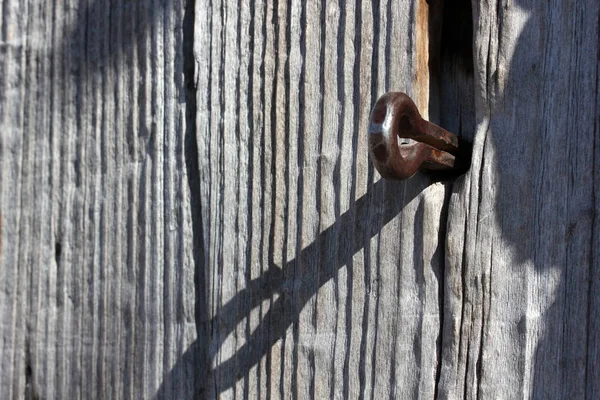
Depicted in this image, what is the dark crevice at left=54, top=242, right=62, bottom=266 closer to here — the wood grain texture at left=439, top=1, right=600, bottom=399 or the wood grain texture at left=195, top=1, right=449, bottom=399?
the wood grain texture at left=195, top=1, right=449, bottom=399

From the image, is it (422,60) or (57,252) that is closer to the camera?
(422,60)

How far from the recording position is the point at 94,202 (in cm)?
127

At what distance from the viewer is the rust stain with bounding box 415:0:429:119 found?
104 cm

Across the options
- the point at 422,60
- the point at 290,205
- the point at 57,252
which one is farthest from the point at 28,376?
the point at 422,60

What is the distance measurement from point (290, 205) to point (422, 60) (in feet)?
0.92

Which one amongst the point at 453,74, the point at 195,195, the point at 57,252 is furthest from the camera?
the point at 57,252

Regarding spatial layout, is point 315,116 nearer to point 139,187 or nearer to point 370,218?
point 370,218

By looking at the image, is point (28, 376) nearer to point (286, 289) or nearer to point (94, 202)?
point (94, 202)

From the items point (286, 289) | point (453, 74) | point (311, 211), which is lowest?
point (286, 289)

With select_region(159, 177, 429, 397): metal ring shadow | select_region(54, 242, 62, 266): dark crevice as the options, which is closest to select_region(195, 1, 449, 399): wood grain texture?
select_region(159, 177, 429, 397): metal ring shadow

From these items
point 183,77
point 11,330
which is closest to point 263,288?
point 183,77

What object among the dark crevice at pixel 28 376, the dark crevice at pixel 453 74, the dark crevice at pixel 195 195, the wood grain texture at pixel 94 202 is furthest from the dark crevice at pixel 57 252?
the dark crevice at pixel 453 74

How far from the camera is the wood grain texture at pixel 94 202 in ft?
3.94

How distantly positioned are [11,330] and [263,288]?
0.50 metres
